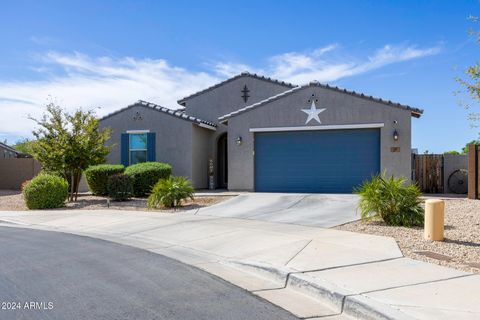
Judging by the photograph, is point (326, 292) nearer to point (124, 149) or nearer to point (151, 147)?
point (151, 147)

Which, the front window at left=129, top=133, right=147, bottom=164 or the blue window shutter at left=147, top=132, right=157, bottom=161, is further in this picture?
the front window at left=129, top=133, right=147, bottom=164

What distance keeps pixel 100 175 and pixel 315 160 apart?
29.1ft

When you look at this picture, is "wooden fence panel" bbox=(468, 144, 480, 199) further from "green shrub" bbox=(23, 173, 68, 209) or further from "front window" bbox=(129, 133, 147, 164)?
"green shrub" bbox=(23, 173, 68, 209)

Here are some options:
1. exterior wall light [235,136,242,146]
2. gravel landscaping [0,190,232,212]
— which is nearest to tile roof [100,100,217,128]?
exterior wall light [235,136,242,146]

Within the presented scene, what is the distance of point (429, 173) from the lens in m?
20.2

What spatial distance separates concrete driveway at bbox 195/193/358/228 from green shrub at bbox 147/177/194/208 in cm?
119

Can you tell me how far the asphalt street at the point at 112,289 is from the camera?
533 centimetres

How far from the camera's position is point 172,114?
860 inches

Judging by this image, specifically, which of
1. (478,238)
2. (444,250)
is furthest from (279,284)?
(478,238)

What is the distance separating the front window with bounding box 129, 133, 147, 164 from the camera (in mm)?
22453

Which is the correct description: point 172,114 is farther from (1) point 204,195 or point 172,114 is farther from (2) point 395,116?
(2) point 395,116

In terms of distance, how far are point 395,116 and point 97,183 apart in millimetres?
12317

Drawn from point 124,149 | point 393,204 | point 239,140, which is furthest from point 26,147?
point 393,204

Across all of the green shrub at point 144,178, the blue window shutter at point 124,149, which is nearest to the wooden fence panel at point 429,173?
the green shrub at point 144,178
